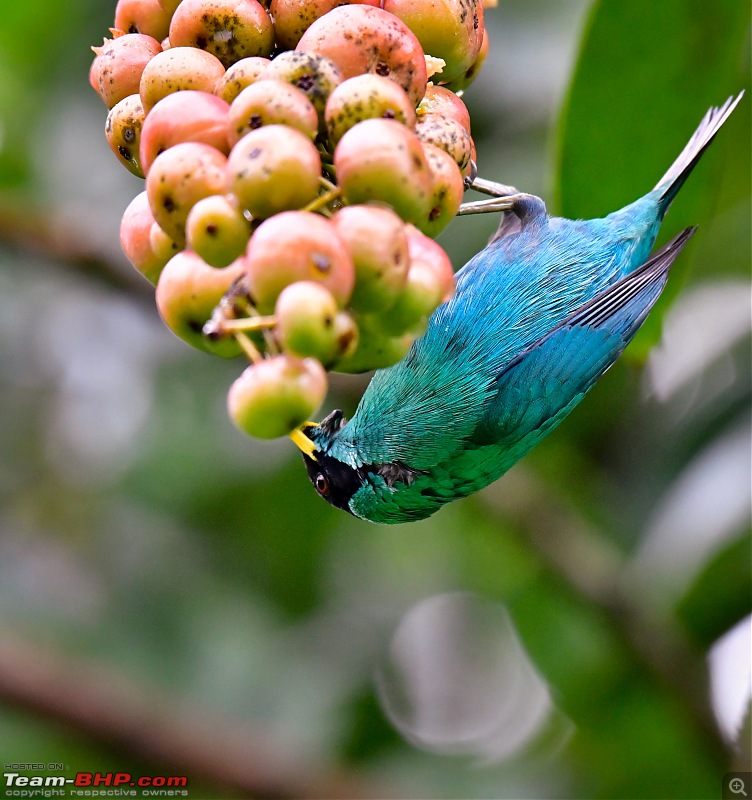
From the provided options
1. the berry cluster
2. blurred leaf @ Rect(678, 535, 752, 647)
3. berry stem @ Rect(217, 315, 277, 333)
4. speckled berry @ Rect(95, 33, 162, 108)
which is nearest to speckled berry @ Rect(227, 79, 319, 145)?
the berry cluster

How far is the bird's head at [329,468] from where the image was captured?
2.57 m

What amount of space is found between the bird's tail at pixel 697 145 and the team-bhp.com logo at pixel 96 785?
2.55 meters

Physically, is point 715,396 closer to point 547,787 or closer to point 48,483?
point 547,787

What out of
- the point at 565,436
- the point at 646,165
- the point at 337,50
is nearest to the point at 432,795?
the point at 565,436

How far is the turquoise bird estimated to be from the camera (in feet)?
8.36

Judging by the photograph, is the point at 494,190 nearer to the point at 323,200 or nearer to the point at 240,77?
the point at 240,77

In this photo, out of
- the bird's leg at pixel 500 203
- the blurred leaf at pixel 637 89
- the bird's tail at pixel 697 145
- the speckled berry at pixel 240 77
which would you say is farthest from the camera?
the bird's leg at pixel 500 203

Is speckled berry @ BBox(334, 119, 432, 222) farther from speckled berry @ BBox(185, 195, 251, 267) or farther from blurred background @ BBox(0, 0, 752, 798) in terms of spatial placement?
blurred background @ BBox(0, 0, 752, 798)

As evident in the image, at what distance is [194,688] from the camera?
4070mm

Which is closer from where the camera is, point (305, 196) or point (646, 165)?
point (305, 196)

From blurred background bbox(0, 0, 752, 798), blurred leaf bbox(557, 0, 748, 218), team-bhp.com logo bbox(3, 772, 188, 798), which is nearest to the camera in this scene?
blurred leaf bbox(557, 0, 748, 218)

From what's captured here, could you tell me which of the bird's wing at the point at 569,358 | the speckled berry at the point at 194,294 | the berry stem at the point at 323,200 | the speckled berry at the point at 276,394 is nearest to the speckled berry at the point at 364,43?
the berry stem at the point at 323,200

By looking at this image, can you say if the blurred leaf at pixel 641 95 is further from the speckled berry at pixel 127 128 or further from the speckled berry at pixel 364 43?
the speckled berry at pixel 127 128

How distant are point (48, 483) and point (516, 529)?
7.08 ft
